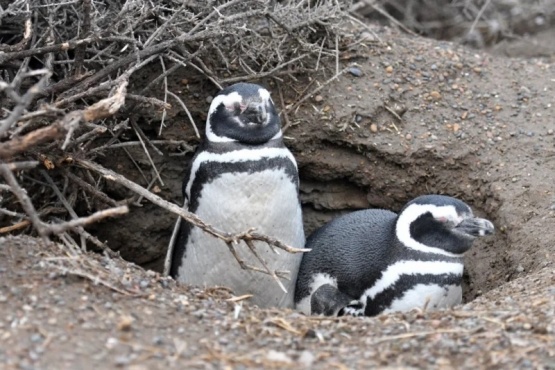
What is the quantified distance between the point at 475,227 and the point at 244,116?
3.22 ft

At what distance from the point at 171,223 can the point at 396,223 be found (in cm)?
132

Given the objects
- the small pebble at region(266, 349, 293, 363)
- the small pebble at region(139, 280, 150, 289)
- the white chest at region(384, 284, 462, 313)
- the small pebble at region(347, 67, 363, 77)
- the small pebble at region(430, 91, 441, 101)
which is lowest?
the white chest at region(384, 284, 462, 313)

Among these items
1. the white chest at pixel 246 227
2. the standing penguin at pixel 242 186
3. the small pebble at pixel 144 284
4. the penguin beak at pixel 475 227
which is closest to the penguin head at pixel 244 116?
the standing penguin at pixel 242 186

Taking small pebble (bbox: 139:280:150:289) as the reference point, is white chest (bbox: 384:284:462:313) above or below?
below

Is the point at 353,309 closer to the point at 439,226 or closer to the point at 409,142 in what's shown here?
the point at 439,226

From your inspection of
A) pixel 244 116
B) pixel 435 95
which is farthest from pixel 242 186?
pixel 435 95

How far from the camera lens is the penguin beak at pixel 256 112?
371 cm

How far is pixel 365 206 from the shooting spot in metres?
4.68

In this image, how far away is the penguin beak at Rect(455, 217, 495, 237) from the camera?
3.57m

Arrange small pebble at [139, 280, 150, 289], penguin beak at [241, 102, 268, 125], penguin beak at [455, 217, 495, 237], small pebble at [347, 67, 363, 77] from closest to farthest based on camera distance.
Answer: small pebble at [139, 280, 150, 289] → penguin beak at [455, 217, 495, 237] → penguin beak at [241, 102, 268, 125] → small pebble at [347, 67, 363, 77]

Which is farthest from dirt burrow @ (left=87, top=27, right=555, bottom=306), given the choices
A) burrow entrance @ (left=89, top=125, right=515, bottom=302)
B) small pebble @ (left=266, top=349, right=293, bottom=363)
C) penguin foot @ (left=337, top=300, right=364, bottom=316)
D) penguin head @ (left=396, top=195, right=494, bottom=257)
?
small pebble @ (left=266, top=349, right=293, bottom=363)

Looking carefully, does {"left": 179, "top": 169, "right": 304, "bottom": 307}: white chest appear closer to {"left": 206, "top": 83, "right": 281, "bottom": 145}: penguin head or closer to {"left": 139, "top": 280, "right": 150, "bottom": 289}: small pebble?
{"left": 206, "top": 83, "right": 281, "bottom": 145}: penguin head

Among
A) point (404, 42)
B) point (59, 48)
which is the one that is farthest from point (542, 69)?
point (59, 48)

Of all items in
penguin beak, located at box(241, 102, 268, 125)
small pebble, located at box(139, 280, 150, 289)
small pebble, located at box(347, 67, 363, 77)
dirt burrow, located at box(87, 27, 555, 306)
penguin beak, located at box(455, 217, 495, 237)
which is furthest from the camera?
small pebble, located at box(347, 67, 363, 77)
